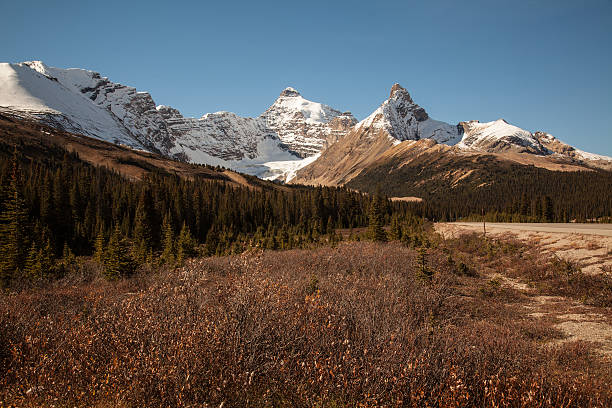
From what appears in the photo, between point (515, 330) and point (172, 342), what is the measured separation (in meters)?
9.22

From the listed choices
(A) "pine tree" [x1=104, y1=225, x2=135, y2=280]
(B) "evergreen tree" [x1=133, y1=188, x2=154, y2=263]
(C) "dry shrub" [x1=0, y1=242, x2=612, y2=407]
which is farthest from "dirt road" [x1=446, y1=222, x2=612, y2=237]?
(B) "evergreen tree" [x1=133, y1=188, x2=154, y2=263]

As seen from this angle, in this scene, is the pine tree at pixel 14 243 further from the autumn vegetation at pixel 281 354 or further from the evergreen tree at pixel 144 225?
the autumn vegetation at pixel 281 354

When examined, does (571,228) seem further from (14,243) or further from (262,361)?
(14,243)

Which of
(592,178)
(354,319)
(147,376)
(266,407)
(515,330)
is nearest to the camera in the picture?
(266,407)

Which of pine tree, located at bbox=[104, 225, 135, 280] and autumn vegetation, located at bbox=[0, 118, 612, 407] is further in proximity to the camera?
pine tree, located at bbox=[104, 225, 135, 280]

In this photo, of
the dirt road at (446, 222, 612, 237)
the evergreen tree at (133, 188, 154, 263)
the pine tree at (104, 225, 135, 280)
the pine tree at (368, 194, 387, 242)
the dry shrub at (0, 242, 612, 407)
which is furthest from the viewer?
the evergreen tree at (133, 188, 154, 263)

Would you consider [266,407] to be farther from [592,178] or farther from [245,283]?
[592,178]

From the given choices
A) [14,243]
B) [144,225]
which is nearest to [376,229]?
[144,225]

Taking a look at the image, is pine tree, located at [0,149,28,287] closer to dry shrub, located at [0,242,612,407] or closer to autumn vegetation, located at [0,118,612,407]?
autumn vegetation, located at [0,118,612,407]

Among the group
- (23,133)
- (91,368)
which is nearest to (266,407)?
(91,368)

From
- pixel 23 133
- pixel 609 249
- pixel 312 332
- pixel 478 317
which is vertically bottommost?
pixel 478 317

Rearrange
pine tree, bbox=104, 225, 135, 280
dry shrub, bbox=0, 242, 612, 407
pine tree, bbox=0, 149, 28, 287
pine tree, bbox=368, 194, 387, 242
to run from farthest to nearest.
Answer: pine tree, bbox=368, 194, 387, 242 < pine tree, bbox=0, 149, 28, 287 < pine tree, bbox=104, 225, 135, 280 < dry shrub, bbox=0, 242, 612, 407

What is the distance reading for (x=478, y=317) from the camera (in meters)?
10.7

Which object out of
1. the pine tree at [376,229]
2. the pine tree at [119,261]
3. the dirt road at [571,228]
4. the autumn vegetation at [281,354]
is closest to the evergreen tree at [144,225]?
the pine tree at [119,261]
